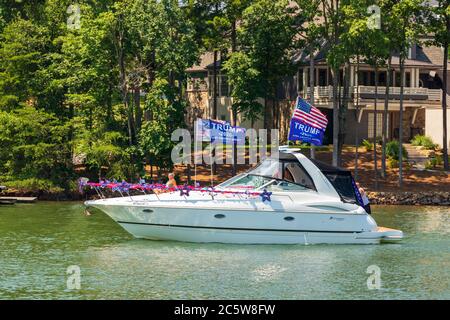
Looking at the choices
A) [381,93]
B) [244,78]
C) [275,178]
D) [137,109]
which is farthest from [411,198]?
[275,178]

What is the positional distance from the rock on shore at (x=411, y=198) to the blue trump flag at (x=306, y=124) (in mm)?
19804

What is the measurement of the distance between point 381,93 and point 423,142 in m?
4.89

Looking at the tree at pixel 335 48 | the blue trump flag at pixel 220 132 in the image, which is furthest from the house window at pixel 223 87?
the blue trump flag at pixel 220 132

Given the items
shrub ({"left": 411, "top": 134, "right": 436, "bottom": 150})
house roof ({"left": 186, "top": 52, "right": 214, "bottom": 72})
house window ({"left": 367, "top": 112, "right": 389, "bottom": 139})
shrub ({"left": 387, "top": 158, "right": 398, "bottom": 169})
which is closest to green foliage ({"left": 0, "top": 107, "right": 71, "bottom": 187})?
shrub ({"left": 387, "top": 158, "right": 398, "bottom": 169})

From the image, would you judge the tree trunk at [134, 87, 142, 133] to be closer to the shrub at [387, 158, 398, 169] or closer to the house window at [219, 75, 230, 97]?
the shrub at [387, 158, 398, 169]

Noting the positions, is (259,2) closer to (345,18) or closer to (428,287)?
(345,18)

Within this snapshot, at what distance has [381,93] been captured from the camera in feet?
234

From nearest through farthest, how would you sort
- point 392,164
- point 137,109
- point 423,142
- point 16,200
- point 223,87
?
point 16,200, point 137,109, point 392,164, point 423,142, point 223,87

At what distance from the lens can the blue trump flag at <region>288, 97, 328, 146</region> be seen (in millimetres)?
34500

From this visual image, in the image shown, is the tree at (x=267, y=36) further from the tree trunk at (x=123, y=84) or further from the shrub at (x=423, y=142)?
the shrub at (x=423, y=142)

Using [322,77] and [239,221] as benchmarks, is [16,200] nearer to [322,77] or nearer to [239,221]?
[239,221]
